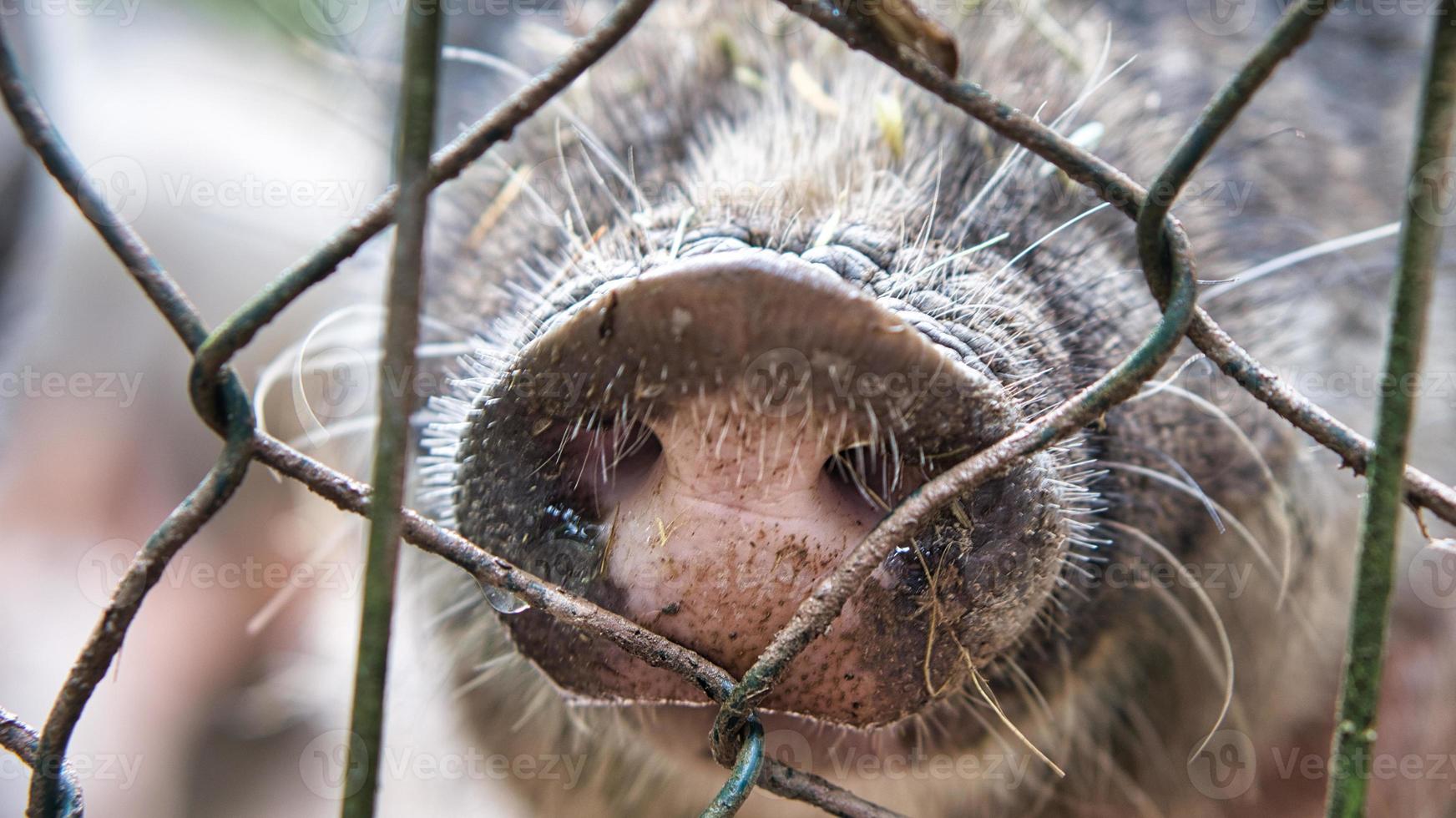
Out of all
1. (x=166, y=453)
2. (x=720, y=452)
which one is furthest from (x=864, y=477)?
(x=166, y=453)

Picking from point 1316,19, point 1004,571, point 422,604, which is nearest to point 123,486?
point 422,604

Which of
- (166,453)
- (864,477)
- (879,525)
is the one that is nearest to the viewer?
(879,525)

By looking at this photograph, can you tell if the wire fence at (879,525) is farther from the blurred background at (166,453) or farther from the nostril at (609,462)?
the blurred background at (166,453)

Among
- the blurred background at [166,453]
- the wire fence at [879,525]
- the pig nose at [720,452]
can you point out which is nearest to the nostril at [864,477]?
the pig nose at [720,452]

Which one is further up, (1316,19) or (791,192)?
(791,192)

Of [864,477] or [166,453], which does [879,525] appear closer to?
[864,477]

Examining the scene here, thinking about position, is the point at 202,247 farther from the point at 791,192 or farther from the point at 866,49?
the point at 866,49
